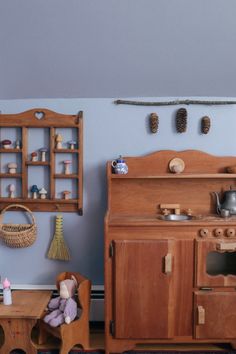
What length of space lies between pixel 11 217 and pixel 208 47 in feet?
5.57

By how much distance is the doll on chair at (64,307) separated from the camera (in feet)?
6.65

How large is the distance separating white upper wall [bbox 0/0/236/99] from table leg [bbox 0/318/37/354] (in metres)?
1.46

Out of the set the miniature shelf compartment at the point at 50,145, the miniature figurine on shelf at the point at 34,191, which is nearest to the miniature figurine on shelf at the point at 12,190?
the miniature shelf compartment at the point at 50,145

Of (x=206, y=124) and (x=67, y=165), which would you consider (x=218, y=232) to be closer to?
(x=206, y=124)

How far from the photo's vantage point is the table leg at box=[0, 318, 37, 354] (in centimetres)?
203

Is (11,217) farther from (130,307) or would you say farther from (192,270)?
(192,270)

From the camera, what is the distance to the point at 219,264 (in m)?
2.21

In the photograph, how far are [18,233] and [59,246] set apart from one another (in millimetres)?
292

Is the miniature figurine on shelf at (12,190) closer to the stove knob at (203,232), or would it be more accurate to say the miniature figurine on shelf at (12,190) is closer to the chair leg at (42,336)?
the chair leg at (42,336)

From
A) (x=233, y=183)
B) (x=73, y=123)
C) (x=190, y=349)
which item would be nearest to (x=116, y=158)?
(x=73, y=123)

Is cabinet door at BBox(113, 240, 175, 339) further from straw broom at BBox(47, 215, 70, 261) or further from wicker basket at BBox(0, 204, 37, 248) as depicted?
wicker basket at BBox(0, 204, 37, 248)

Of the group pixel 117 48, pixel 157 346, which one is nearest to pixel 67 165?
pixel 117 48

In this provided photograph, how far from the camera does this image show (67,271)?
2475 millimetres

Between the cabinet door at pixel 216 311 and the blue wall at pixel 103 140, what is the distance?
30.5 inches
